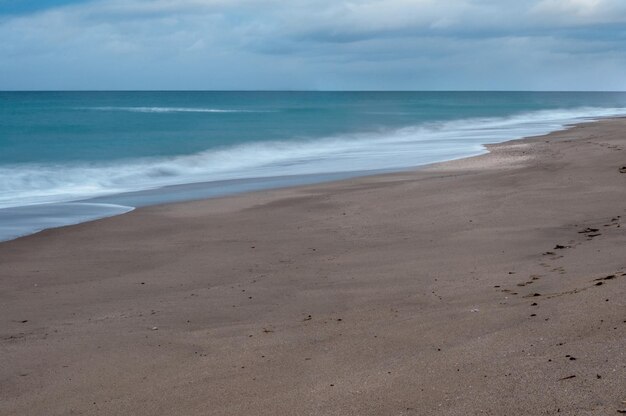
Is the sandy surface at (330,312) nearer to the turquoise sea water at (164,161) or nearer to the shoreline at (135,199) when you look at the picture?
the shoreline at (135,199)

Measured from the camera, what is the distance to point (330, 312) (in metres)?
5.92

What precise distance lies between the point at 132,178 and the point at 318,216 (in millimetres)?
11683

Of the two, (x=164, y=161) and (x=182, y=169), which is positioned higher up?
(x=164, y=161)

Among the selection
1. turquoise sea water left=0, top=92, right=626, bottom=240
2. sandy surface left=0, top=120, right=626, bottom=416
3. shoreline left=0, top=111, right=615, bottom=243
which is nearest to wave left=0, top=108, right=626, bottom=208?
turquoise sea water left=0, top=92, right=626, bottom=240

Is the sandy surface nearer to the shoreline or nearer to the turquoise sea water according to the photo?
the shoreline

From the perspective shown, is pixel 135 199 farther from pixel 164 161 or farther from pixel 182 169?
pixel 164 161

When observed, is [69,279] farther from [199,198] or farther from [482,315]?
[199,198]

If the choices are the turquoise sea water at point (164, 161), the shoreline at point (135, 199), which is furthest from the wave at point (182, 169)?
the shoreline at point (135, 199)

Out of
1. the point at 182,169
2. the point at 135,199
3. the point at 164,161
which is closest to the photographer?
the point at 135,199

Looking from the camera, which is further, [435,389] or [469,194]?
[469,194]

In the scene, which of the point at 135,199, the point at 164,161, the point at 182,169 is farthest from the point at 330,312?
the point at 164,161

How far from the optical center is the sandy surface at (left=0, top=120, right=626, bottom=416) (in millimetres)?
4027

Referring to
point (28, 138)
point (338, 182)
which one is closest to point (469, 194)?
point (338, 182)

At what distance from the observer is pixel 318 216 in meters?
11.1
